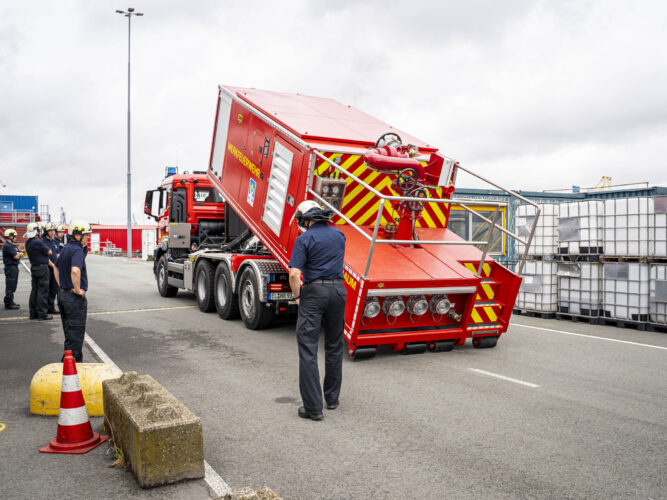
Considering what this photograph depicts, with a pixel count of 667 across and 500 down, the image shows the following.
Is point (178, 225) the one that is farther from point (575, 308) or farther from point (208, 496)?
point (208, 496)

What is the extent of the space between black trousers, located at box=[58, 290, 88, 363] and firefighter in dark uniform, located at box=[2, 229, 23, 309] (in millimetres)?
6716

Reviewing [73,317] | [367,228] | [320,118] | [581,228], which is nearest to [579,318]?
[581,228]

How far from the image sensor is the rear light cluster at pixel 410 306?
6738mm

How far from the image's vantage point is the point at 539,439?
4383 millimetres

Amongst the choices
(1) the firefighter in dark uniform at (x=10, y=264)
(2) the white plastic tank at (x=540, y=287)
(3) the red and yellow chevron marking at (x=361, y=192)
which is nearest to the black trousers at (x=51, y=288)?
(1) the firefighter in dark uniform at (x=10, y=264)

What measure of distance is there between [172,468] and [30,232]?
8840mm

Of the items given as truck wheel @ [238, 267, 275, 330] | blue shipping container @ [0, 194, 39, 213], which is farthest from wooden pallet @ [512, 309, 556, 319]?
blue shipping container @ [0, 194, 39, 213]

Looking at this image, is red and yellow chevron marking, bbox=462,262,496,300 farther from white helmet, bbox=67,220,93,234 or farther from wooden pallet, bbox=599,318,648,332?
white helmet, bbox=67,220,93,234

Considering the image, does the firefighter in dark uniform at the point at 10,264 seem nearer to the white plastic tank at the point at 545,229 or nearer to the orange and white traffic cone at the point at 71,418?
the orange and white traffic cone at the point at 71,418

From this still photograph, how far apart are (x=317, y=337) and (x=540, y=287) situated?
810 cm

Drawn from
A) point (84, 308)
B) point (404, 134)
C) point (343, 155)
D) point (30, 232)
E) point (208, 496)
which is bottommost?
point (208, 496)

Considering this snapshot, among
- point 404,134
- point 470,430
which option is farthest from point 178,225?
point 470,430

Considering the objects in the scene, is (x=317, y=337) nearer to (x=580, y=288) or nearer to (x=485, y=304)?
(x=485, y=304)

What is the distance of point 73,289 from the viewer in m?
6.16
